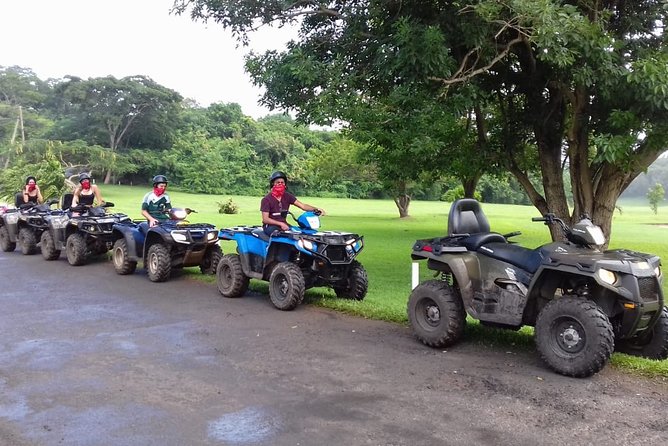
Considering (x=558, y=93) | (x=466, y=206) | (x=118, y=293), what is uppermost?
(x=558, y=93)

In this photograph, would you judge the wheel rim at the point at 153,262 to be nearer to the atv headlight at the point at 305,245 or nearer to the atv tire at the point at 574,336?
the atv headlight at the point at 305,245

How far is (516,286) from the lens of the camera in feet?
19.4

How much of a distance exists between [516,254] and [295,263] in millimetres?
3498

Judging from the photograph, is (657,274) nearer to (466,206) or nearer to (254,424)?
(466,206)

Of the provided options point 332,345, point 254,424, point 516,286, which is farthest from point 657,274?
point 254,424

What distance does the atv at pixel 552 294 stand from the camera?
16.9ft

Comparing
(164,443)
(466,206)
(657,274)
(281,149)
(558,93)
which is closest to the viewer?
(164,443)

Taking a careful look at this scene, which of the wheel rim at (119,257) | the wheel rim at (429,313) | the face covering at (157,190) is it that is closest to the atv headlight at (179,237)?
the face covering at (157,190)

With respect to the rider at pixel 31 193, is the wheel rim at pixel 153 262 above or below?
below

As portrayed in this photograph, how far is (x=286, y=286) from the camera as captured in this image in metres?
8.24

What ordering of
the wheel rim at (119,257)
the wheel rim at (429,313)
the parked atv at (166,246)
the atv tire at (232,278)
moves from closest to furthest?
the wheel rim at (429,313)
the atv tire at (232,278)
the parked atv at (166,246)
the wheel rim at (119,257)

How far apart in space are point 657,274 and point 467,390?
2086 mm

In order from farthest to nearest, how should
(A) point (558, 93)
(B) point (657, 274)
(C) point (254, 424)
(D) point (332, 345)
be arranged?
(A) point (558, 93) → (D) point (332, 345) → (B) point (657, 274) → (C) point (254, 424)

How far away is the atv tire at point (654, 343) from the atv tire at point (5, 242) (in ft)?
50.1
